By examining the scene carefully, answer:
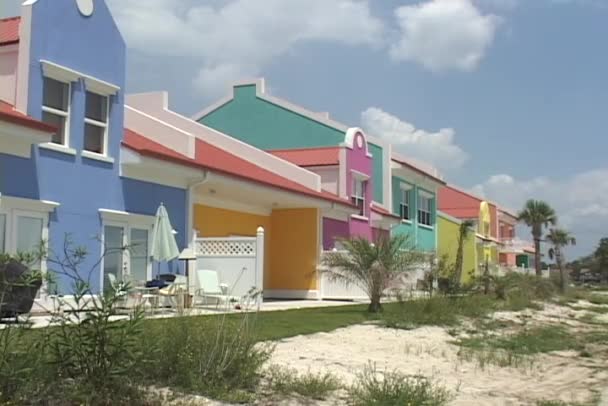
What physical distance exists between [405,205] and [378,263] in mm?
21030

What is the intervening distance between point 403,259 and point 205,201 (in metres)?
6.64

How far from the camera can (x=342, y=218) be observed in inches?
1228

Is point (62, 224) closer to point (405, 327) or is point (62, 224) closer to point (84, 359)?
point (405, 327)

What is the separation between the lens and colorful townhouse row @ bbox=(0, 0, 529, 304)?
16500mm

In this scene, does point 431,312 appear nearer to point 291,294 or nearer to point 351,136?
point 291,294

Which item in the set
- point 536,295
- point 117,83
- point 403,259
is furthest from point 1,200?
point 536,295

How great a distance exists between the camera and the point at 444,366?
497 inches

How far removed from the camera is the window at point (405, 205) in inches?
1588

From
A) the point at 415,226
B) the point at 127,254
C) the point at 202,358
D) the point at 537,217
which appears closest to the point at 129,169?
the point at 127,254

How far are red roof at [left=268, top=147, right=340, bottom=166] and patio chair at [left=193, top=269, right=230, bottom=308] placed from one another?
12.2 meters

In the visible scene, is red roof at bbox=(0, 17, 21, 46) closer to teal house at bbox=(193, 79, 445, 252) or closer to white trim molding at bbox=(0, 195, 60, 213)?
white trim molding at bbox=(0, 195, 60, 213)

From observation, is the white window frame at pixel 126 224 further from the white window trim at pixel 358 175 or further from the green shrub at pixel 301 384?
the white window trim at pixel 358 175

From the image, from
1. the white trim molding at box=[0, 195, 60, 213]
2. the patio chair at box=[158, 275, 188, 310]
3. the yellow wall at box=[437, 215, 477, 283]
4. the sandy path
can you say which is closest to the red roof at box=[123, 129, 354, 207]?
the white trim molding at box=[0, 195, 60, 213]

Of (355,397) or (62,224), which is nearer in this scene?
(355,397)
